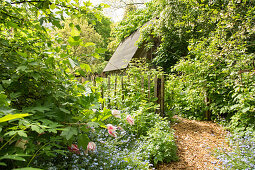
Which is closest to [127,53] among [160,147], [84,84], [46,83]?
[160,147]

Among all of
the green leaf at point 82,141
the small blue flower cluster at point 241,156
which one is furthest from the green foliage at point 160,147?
the green leaf at point 82,141

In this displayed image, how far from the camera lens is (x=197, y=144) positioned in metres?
3.79

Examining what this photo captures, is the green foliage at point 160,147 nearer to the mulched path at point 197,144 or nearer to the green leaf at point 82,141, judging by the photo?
the mulched path at point 197,144

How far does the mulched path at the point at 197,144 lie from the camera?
3021 mm

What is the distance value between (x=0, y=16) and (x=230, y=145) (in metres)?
4.14

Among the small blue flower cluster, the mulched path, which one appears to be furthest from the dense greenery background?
the small blue flower cluster

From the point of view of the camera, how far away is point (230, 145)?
3.50 metres

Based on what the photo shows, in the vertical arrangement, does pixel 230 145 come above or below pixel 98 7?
below

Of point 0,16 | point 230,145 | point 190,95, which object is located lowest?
point 230,145

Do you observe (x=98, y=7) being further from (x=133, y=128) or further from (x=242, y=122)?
(x=242, y=122)

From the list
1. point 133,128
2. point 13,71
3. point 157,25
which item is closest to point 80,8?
point 13,71

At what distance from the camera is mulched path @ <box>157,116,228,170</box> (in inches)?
119

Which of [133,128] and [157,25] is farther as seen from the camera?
[157,25]

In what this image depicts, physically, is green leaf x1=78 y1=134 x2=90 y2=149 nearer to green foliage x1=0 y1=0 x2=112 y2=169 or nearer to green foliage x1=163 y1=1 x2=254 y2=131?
green foliage x1=0 y1=0 x2=112 y2=169
